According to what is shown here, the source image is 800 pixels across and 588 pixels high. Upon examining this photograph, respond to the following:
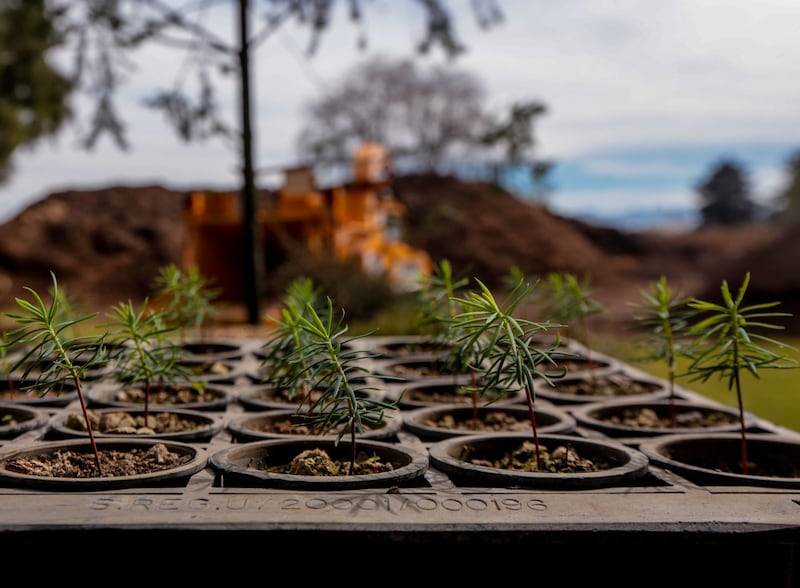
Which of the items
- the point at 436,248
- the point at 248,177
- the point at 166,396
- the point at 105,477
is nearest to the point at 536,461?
the point at 105,477

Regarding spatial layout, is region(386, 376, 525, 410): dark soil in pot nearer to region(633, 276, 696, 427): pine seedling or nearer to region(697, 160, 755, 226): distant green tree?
region(633, 276, 696, 427): pine seedling

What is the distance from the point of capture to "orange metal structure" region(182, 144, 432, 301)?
10891mm

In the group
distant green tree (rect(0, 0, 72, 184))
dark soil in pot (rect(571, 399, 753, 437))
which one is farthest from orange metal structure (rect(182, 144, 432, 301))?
dark soil in pot (rect(571, 399, 753, 437))

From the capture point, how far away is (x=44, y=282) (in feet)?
64.9

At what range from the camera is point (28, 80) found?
11.5 metres

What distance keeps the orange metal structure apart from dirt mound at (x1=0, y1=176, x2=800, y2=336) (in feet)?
8.72

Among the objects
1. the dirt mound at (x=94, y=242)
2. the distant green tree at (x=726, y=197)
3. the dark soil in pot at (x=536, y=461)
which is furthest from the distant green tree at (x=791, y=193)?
the dark soil in pot at (x=536, y=461)

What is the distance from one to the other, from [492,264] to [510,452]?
68.3 feet

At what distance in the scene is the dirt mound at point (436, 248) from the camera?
18.0 meters

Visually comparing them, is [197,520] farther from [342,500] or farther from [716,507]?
[716,507]

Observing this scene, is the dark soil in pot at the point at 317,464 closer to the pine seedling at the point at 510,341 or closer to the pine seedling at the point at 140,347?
the pine seedling at the point at 510,341

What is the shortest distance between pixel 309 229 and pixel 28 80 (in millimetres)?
4361

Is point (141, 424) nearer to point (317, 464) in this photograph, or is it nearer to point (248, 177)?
point (317, 464)

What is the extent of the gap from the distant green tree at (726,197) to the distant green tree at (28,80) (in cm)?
2996
